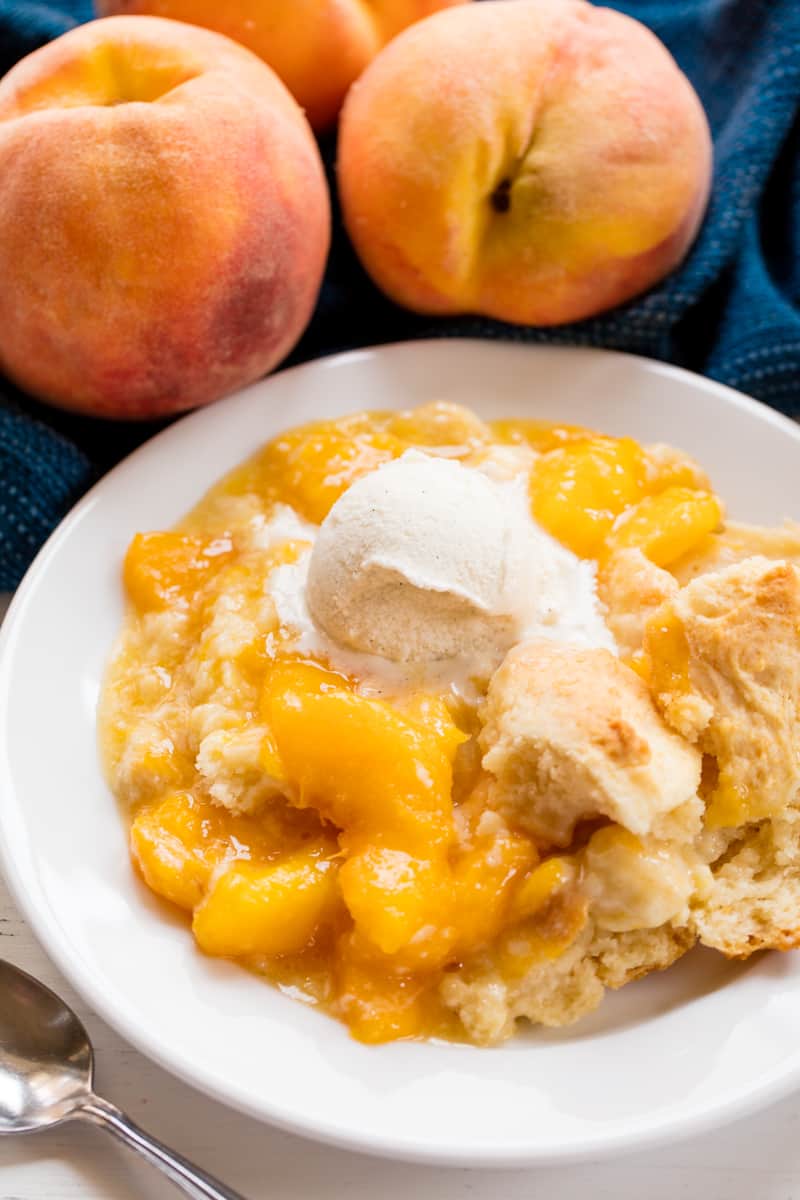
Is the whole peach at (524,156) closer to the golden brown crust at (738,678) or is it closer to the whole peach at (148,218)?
the whole peach at (148,218)

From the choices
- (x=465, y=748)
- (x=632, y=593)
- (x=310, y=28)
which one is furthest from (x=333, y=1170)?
(x=310, y=28)

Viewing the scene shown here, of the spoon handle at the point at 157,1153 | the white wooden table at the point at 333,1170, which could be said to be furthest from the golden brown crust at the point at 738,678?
the spoon handle at the point at 157,1153

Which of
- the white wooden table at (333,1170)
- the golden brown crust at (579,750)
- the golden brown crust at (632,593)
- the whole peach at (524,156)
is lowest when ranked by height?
the white wooden table at (333,1170)

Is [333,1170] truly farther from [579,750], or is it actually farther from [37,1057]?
[579,750]

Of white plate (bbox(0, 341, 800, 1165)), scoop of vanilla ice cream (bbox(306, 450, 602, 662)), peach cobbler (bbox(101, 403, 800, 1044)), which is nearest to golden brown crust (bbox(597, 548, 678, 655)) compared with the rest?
peach cobbler (bbox(101, 403, 800, 1044))

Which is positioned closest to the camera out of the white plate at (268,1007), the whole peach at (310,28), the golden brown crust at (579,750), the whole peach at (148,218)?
the white plate at (268,1007)

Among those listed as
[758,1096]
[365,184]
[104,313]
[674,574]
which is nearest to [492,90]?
[365,184]
